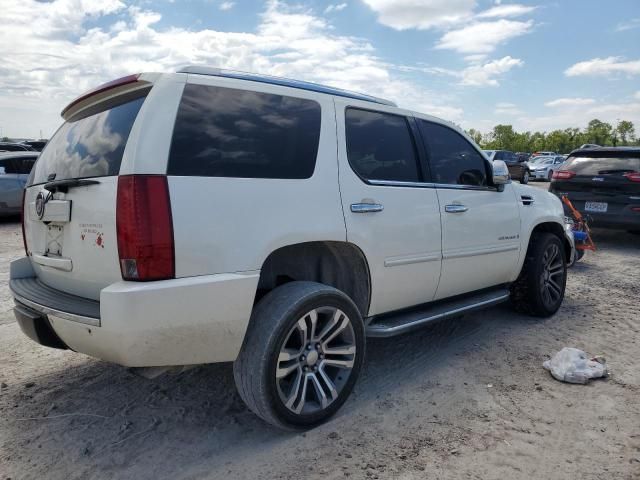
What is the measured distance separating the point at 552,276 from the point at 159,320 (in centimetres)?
402

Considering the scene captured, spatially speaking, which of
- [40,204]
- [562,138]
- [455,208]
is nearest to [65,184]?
[40,204]

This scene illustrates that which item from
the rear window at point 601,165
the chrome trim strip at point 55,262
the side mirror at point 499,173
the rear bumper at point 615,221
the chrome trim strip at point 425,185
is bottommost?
the rear bumper at point 615,221

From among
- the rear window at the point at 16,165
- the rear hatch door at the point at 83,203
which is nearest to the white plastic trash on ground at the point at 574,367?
the rear hatch door at the point at 83,203

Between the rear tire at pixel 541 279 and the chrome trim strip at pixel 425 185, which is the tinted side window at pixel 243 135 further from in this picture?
the rear tire at pixel 541 279

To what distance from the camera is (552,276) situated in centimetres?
496

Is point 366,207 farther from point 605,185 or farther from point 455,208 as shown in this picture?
point 605,185

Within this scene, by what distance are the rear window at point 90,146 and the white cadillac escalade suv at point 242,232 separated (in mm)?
14

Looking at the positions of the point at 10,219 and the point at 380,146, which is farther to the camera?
the point at 10,219

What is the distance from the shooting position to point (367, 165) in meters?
3.24

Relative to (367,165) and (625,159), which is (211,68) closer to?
(367,165)

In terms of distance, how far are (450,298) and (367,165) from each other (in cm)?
140

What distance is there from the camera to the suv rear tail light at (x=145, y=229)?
7.40 ft

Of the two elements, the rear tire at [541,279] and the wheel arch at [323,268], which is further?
the rear tire at [541,279]

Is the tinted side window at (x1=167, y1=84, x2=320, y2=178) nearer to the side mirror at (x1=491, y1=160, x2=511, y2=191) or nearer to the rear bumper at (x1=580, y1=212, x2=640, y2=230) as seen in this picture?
the side mirror at (x1=491, y1=160, x2=511, y2=191)
